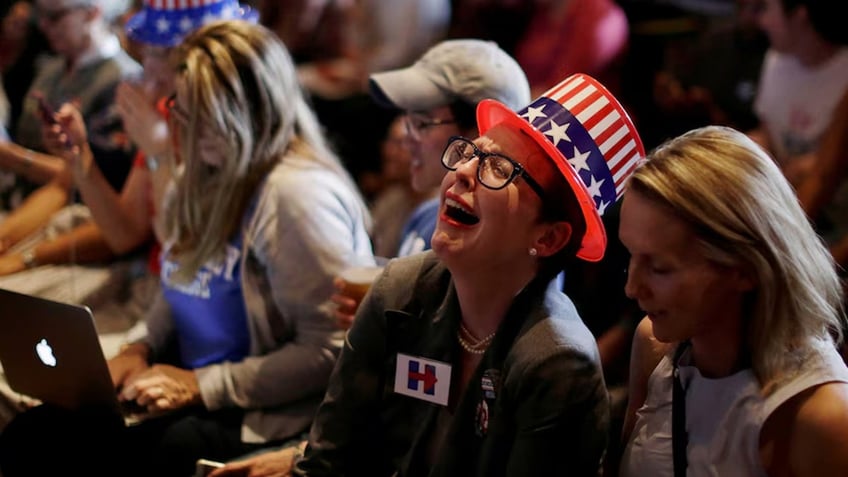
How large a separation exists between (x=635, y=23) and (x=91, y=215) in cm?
267

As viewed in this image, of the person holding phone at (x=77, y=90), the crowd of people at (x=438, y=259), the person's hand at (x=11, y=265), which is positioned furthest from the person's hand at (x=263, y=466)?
the person holding phone at (x=77, y=90)

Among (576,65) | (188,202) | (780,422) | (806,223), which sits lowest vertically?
(576,65)

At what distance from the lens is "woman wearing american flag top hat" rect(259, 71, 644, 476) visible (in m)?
1.56

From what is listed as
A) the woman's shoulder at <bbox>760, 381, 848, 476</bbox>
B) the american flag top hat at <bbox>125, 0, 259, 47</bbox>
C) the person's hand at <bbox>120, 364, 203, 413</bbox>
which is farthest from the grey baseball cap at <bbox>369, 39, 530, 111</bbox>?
the woman's shoulder at <bbox>760, 381, 848, 476</bbox>

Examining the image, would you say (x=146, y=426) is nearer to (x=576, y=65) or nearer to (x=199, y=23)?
(x=199, y=23)

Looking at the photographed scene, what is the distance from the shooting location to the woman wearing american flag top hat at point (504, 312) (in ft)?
5.12

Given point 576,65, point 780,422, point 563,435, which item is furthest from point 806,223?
point 576,65

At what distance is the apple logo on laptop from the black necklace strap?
1266mm

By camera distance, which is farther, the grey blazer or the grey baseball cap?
the grey baseball cap

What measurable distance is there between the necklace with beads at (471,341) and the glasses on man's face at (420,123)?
26.5 inches

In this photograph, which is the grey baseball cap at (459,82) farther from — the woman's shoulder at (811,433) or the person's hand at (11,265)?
the person's hand at (11,265)

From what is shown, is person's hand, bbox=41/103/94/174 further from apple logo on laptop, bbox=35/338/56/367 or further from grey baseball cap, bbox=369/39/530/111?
grey baseball cap, bbox=369/39/530/111

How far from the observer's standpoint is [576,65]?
12.6 ft

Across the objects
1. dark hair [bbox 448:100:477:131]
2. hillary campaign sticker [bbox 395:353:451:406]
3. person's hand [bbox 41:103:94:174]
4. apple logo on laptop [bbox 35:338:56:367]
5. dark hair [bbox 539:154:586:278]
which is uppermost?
dark hair [bbox 539:154:586:278]
